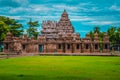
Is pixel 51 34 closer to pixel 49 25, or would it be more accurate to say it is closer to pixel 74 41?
pixel 49 25

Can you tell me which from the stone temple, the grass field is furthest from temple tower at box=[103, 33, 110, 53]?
the grass field

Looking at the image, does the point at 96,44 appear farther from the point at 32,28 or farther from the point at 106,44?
the point at 32,28

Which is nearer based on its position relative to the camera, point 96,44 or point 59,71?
point 59,71

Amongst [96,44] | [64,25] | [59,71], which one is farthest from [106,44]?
[59,71]

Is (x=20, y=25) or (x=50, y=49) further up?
(x=20, y=25)

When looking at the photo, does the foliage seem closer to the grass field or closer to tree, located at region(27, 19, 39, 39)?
tree, located at region(27, 19, 39, 39)

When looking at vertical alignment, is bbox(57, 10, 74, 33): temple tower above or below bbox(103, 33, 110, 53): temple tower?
above

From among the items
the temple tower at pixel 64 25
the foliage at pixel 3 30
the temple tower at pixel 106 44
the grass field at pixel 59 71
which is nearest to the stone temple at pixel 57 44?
the temple tower at pixel 106 44

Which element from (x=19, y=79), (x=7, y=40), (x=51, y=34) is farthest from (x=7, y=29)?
(x=19, y=79)

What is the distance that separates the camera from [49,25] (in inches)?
2943

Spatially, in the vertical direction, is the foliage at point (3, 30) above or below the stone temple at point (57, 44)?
A: above

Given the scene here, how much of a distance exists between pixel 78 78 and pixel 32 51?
52.7 meters

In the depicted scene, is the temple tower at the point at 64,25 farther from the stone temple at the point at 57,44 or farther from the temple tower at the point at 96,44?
the temple tower at the point at 96,44

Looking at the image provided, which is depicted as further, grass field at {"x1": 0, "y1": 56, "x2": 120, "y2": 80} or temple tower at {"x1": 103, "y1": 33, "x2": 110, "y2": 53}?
temple tower at {"x1": 103, "y1": 33, "x2": 110, "y2": 53}
